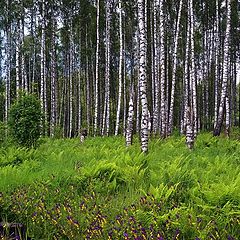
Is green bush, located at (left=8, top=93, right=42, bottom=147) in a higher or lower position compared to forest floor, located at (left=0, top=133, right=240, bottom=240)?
higher

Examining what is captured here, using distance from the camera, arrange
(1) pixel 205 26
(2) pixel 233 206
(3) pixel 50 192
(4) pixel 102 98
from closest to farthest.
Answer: (2) pixel 233 206
(3) pixel 50 192
(1) pixel 205 26
(4) pixel 102 98

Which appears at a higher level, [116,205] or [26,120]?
[26,120]

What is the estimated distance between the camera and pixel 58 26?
28891 millimetres

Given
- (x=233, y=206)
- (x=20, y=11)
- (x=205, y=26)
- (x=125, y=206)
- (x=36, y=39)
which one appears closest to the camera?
(x=233, y=206)

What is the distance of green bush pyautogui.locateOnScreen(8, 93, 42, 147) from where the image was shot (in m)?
11.6

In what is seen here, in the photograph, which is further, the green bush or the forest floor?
the green bush

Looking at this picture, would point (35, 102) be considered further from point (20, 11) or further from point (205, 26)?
point (205, 26)

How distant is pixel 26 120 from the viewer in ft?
37.9

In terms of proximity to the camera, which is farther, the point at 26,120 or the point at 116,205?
the point at 26,120

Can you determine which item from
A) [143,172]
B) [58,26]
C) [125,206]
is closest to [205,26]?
A: [58,26]

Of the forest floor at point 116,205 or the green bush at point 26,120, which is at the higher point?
the green bush at point 26,120

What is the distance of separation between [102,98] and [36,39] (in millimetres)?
9153

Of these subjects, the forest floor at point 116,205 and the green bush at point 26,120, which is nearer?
the forest floor at point 116,205

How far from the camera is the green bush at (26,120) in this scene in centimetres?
1157
